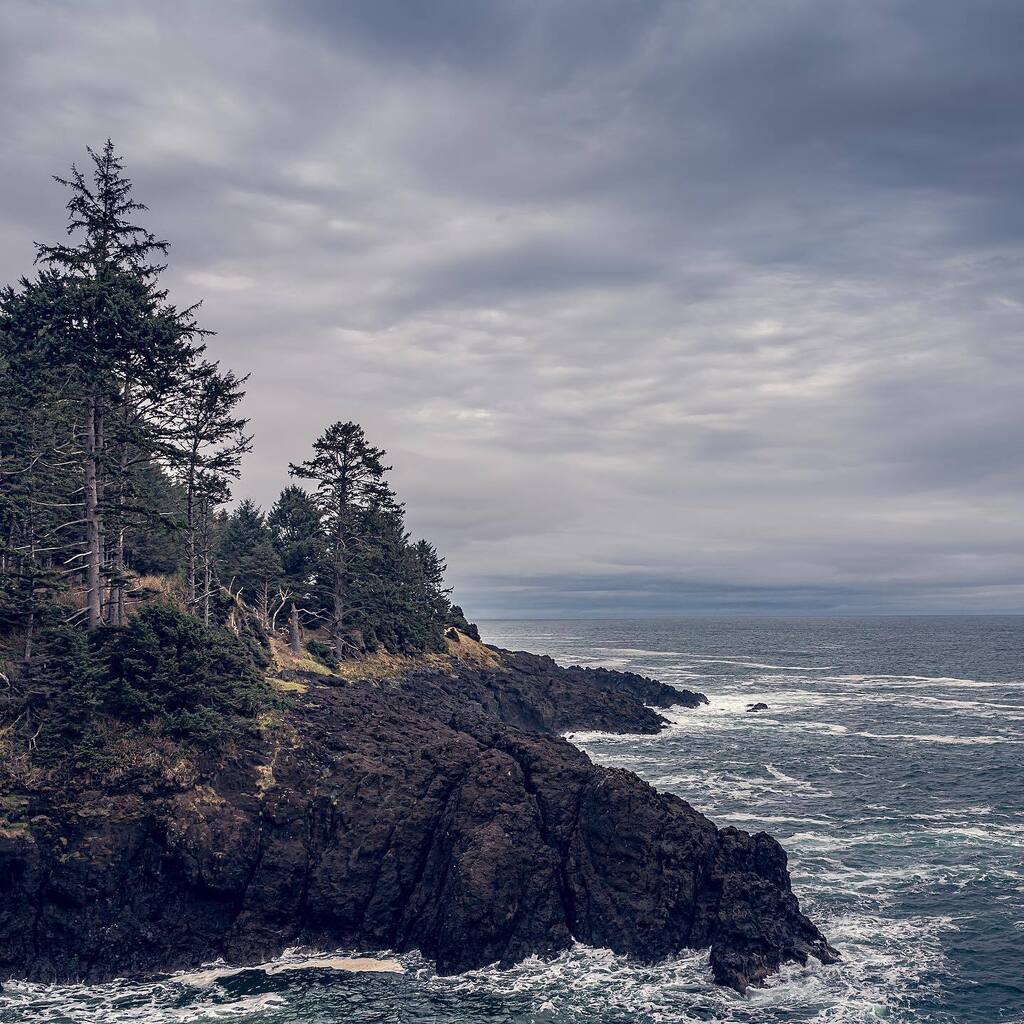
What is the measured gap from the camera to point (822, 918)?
112 feet

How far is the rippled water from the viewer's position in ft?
88.2

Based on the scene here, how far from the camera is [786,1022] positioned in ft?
85.2

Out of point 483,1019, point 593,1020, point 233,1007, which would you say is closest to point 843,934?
point 593,1020

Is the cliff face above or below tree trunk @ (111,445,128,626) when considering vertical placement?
below

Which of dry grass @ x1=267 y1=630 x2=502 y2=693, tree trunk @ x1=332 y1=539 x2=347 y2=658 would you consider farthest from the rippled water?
tree trunk @ x1=332 y1=539 x2=347 y2=658

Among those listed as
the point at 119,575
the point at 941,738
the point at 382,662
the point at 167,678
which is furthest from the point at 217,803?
the point at 941,738

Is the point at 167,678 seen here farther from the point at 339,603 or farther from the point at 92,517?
the point at 339,603

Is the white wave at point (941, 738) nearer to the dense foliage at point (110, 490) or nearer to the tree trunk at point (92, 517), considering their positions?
the dense foliage at point (110, 490)

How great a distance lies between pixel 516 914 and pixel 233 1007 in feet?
36.5

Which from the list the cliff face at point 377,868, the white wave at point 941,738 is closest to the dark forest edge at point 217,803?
the cliff face at point 377,868

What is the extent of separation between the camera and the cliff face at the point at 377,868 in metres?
29.4

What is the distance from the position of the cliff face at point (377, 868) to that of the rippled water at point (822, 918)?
1.27 meters

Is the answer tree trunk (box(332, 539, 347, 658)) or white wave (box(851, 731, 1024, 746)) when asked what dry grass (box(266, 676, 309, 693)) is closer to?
tree trunk (box(332, 539, 347, 658))

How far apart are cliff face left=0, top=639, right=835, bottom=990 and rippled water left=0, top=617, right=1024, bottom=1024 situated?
50.2 inches
